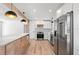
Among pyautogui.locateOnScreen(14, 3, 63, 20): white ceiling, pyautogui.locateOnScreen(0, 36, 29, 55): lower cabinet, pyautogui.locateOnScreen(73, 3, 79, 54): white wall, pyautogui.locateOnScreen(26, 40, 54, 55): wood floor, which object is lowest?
pyautogui.locateOnScreen(26, 40, 54, 55): wood floor

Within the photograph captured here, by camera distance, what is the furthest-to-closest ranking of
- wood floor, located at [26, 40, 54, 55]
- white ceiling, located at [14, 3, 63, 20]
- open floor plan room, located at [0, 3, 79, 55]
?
wood floor, located at [26, 40, 54, 55] < white ceiling, located at [14, 3, 63, 20] < open floor plan room, located at [0, 3, 79, 55]

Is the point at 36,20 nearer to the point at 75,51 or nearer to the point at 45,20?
the point at 45,20

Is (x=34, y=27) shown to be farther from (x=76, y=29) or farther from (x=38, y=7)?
(x=76, y=29)

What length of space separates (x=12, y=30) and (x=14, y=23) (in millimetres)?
567

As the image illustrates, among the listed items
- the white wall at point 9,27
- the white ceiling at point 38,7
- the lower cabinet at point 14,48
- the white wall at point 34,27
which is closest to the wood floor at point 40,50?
the lower cabinet at point 14,48

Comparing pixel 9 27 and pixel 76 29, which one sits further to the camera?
pixel 9 27

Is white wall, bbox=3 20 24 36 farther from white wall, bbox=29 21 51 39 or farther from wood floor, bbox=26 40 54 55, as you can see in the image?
white wall, bbox=29 21 51 39

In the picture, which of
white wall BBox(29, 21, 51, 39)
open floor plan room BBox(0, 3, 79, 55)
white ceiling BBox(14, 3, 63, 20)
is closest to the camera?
open floor plan room BBox(0, 3, 79, 55)

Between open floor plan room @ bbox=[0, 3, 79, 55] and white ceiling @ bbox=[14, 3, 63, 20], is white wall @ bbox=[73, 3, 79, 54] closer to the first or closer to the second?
open floor plan room @ bbox=[0, 3, 79, 55]

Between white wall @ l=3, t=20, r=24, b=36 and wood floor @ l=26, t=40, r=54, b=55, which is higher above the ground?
white wall @ l=3, t=20, r=24, b=36

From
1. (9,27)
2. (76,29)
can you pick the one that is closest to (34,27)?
(9,27)

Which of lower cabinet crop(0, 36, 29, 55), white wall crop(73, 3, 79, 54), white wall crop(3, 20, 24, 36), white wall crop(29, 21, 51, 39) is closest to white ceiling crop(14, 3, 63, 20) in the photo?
lower cabinet crop(0, 36, 29, 55)

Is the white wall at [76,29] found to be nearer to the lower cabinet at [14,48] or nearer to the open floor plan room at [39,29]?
the open floor plan room at [39,29]

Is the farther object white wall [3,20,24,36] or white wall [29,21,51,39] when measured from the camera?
white wall [29,21,51,39]
